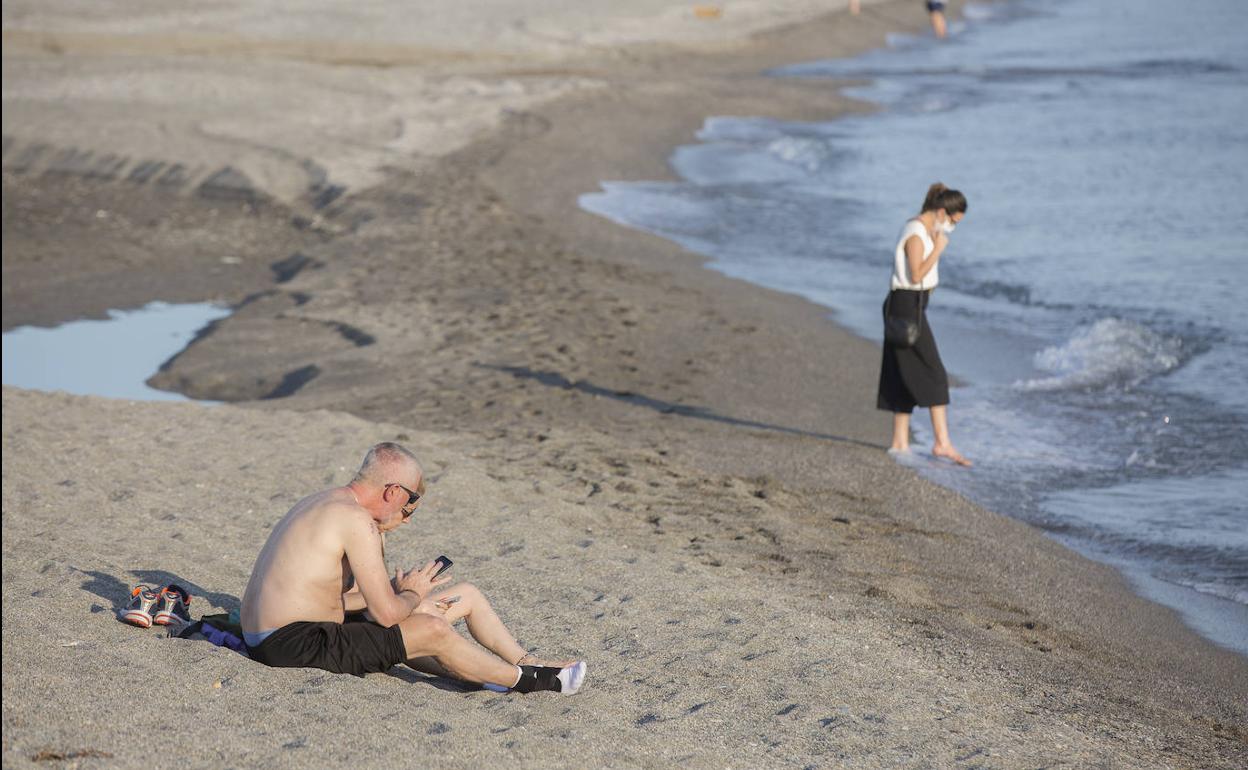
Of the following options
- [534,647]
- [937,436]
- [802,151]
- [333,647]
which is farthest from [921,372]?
[802,151]

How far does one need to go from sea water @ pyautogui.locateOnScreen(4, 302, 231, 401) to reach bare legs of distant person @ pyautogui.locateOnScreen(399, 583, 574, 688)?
6286mm

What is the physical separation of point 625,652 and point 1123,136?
2191 centimetres

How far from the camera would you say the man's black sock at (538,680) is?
16.8 ft

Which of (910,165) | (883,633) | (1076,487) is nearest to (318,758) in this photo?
(883,633)

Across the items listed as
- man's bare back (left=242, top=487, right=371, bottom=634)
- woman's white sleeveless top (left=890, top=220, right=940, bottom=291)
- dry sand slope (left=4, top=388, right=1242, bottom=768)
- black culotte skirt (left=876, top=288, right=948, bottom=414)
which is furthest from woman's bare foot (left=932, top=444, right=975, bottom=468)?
man's bare back (left=242, top=487, right=371, bottom=634)

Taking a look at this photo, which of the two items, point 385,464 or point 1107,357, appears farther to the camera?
point 1107,357

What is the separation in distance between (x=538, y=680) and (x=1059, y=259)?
12072 millimetres

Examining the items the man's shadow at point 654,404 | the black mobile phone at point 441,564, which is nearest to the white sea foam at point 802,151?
the man's shadow at point 654,404

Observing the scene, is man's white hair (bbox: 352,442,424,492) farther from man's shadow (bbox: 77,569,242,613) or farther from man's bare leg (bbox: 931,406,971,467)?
man's bare leg (bbox: 931,406,971,467)

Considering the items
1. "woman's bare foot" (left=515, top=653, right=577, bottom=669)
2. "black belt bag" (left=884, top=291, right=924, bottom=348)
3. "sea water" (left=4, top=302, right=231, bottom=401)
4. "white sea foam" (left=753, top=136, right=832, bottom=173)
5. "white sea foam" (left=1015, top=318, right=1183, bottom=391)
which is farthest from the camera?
"white sea foam" (left=753, top=136, right=832, bottom=173)

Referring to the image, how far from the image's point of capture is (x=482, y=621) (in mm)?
5316

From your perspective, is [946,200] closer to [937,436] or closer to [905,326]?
[905,326]

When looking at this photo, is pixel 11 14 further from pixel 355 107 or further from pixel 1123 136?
pixel 1123 136

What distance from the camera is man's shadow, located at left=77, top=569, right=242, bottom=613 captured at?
5812mm
